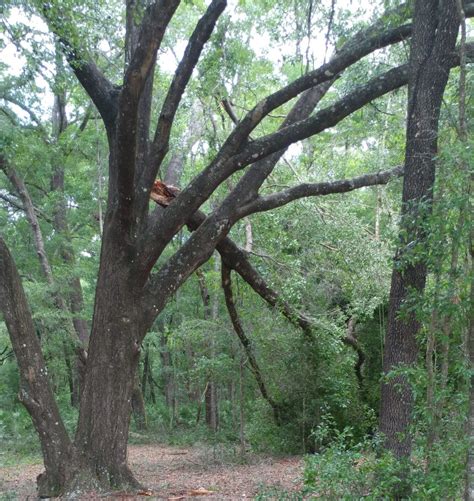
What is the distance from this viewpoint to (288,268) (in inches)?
406

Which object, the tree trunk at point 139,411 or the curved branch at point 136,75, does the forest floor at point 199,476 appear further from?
the tree trunk at point 139,411

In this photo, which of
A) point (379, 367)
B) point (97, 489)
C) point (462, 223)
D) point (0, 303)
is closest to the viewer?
point (462, 223)

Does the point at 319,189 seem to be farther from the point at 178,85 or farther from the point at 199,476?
the point at 199,476

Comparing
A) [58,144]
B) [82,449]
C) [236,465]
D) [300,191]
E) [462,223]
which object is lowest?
[236,465]

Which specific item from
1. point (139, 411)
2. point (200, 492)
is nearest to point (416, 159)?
point (200, 492)

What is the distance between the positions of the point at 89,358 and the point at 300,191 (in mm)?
3787

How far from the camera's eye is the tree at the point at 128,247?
6645mm

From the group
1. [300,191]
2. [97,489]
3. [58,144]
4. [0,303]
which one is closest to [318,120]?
[300,191]

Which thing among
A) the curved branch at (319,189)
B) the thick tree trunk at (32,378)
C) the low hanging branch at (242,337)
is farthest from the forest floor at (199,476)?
the curved branch at (319,189)

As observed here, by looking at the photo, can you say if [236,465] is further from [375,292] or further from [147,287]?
[147,287]

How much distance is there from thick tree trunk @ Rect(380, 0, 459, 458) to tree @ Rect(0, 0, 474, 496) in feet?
2.57

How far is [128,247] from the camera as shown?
23.4ft

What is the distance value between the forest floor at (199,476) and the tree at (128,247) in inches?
27.3

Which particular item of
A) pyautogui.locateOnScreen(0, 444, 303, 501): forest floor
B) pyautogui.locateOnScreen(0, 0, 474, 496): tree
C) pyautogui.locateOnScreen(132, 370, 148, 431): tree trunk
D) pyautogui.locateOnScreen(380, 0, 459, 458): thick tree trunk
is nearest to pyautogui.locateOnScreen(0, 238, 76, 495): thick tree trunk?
pyautogui.locateOnScreen(0, 0, 474, 496): tree
